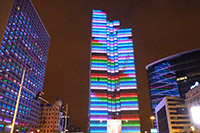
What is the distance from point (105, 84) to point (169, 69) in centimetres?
6583

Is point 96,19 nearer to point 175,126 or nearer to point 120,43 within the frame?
point 120,43

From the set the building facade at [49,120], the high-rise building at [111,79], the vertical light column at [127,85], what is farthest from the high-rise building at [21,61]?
the vertical light column at [127,85]

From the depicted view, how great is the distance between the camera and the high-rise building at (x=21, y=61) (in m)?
100

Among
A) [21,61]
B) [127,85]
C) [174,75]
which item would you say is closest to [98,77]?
[127,85]

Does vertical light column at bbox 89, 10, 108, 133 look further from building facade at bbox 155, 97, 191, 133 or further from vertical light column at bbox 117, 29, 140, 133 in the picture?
building facade at bbox 155, 97, 191, 133

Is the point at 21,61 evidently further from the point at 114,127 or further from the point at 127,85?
the point at 114,127

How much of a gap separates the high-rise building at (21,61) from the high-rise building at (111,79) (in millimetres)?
43043

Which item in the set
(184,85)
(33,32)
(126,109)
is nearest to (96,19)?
(33,32)

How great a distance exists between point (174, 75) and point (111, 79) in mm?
57502

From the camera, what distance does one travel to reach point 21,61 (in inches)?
4729

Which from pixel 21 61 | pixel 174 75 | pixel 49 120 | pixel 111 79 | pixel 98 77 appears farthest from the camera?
pixel 49 120

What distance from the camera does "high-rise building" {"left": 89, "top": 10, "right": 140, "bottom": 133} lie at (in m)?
112

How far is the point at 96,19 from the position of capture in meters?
141

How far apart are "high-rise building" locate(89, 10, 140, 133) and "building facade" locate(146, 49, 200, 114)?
4152 cm
